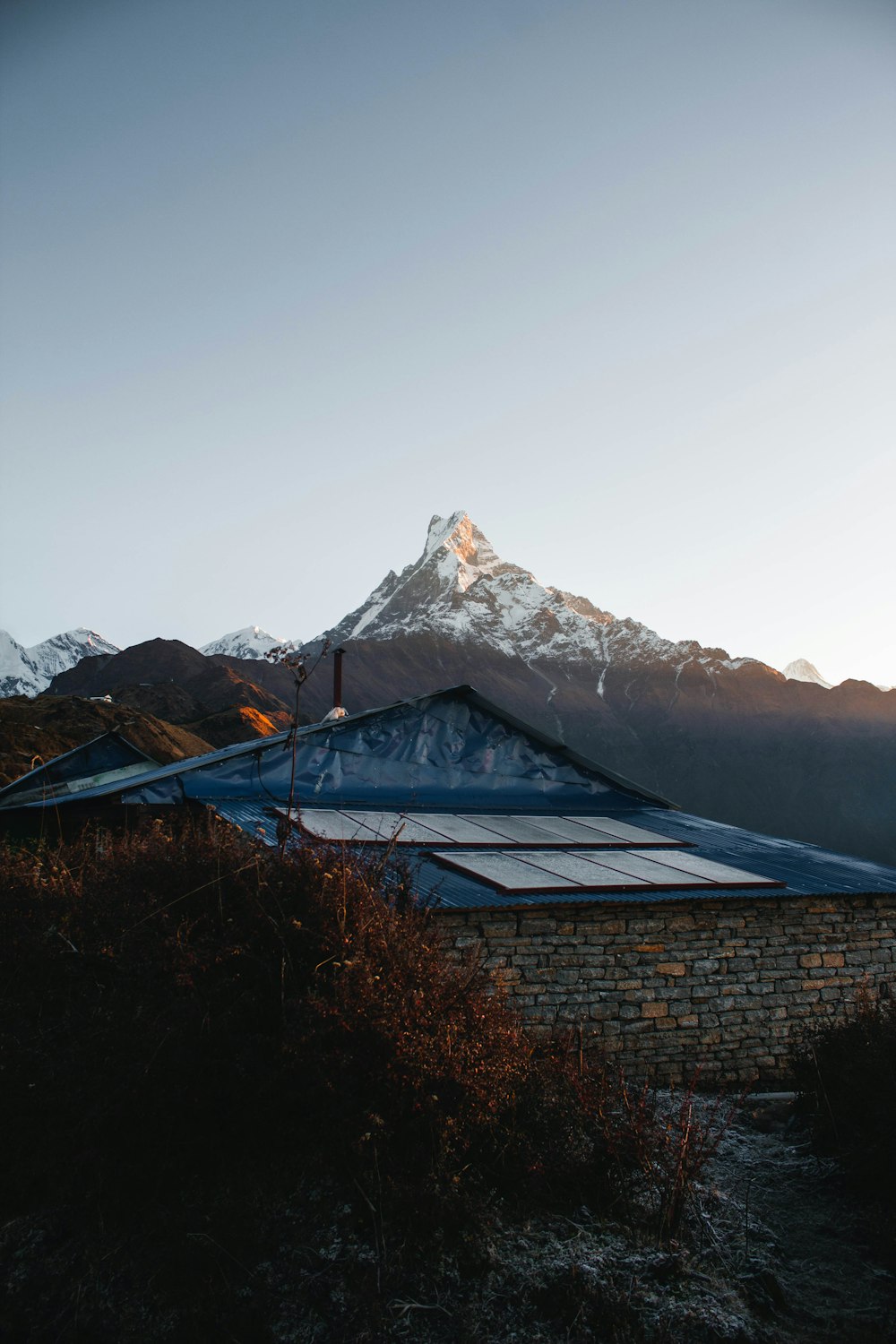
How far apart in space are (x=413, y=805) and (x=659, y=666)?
98.3 metres

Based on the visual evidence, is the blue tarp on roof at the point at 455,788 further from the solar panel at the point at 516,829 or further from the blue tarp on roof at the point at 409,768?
the solar panel at the point at 516,829

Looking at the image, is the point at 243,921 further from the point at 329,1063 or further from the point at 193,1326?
the point at 193,1326

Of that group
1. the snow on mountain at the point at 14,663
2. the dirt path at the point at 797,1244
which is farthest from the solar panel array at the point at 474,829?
the snow on mountain at the point at 14,663

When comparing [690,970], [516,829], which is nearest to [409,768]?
[516,829]

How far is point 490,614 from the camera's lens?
13600cm

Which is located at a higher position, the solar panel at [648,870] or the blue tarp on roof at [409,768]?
the blue tarp on roof at [409,768]

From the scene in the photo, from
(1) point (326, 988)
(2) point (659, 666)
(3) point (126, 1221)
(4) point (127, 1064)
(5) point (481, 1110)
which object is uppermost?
(2) point (659, 666)

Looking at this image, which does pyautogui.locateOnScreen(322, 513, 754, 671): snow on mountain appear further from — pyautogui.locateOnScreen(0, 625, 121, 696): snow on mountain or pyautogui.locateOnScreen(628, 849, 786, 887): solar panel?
pyautogui.locateOnScreen(628, 849, 786, 887): solar panel

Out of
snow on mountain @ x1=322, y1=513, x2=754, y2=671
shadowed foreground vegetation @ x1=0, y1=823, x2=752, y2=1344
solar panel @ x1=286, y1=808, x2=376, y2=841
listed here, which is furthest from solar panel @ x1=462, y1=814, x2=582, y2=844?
snow on mountain @ x1=322, y1=513, x2=754, y2=671

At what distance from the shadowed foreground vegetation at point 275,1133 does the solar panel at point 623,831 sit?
5052mm

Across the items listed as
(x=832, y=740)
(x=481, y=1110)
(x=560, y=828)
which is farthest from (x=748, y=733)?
(x=481, y=1110)

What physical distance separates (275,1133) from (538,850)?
5.16 m

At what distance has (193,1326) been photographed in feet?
11.4

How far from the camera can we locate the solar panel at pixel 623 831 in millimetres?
9891
